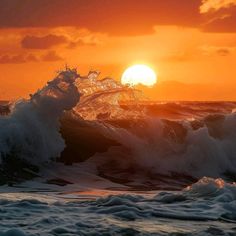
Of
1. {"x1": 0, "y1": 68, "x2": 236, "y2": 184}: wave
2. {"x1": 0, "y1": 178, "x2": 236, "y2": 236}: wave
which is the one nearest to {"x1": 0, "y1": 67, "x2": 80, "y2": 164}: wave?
{"x1": 0, "y1": 68, "x2": 236, "y2": 184}: wave

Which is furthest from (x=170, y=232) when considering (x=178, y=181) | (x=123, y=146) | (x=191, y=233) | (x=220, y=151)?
(x=220, y=151)

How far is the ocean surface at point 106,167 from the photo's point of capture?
816 cm

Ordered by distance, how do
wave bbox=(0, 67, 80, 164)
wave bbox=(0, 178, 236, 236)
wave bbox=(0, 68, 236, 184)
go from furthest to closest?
wave bbox=(0, 68, 236, 184) → wave bbox=(0, 67, 80, 164) → wave bbox=(0, 178, 236, 236)

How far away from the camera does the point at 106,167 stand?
15852 millimetres

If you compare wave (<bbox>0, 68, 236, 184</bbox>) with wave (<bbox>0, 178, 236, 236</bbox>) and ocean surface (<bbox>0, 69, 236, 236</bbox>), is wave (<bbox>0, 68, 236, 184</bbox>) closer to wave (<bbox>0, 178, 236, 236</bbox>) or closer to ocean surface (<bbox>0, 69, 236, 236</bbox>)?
ocean surface (<bbox>0, 69, 236, 236</bbox>)

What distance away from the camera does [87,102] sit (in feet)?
64.7

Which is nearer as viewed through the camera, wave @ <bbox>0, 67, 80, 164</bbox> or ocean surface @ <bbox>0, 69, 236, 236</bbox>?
ocean surface @ <bbox>0, 69, 236, 236</bbox>

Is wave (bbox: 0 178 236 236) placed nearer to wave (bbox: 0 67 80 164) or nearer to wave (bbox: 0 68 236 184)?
wave (bbox: 0 68 236 184)

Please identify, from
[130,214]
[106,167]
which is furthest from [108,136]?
[130,214]

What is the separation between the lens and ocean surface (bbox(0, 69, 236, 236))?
8.16m

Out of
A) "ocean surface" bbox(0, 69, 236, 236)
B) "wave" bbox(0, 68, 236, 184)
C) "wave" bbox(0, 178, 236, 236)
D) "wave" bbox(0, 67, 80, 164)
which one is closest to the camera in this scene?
"wave" bbox(0, 178, 236, 236)

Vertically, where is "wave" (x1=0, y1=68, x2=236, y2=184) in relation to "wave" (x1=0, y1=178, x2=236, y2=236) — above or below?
above

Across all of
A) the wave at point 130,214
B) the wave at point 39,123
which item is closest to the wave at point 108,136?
the wave at point 39,123

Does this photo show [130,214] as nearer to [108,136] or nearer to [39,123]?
[39,123]
